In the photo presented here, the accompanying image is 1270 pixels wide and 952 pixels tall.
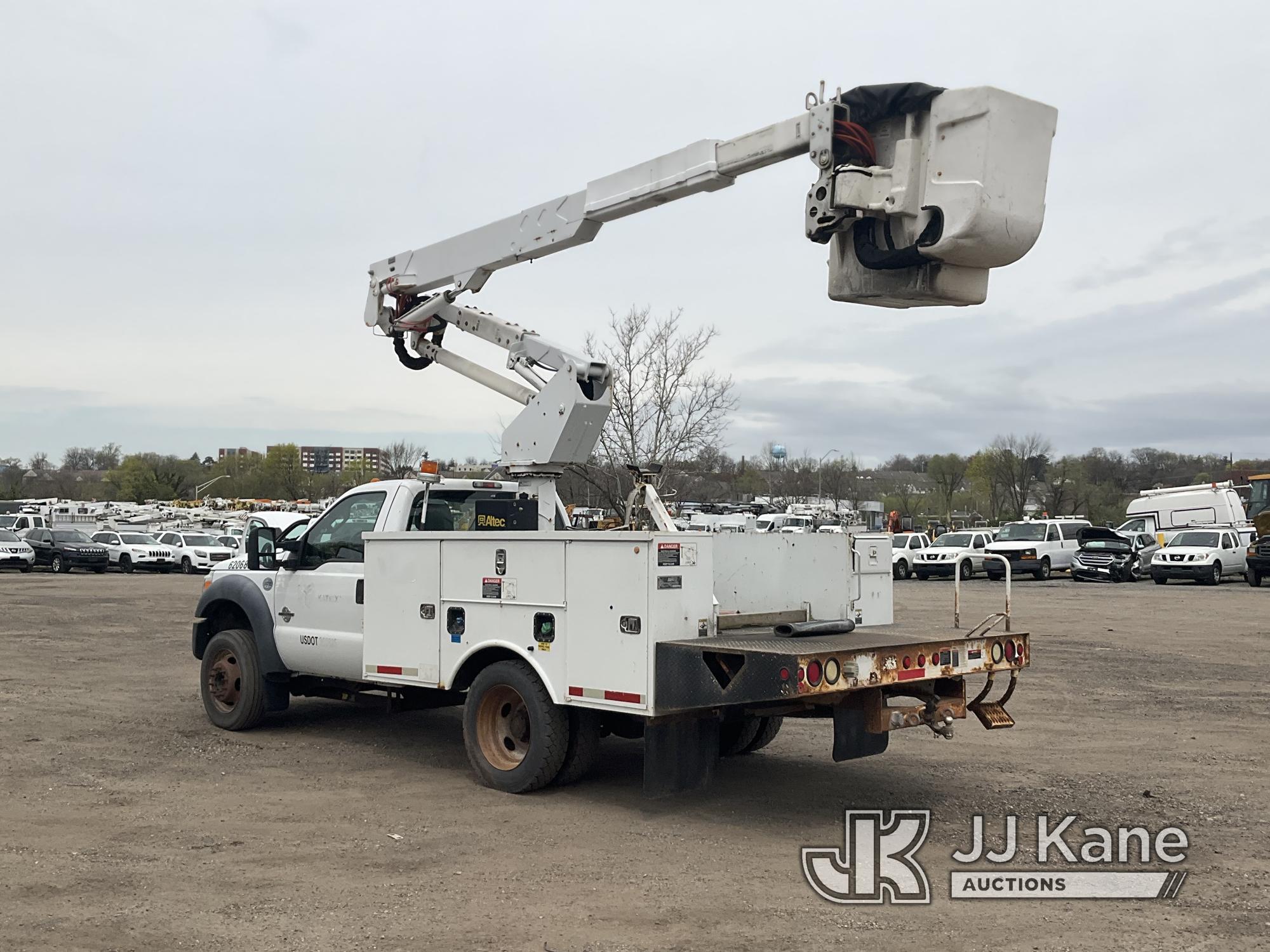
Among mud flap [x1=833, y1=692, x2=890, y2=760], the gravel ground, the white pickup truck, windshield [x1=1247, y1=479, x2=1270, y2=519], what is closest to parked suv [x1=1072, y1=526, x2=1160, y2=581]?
windshield [x1=1247, y1=479, x2=1270, y2=519]

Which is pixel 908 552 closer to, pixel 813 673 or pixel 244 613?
pixel 244 613

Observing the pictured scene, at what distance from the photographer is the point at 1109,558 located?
37.7 metres

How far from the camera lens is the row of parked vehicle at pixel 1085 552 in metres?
35.6

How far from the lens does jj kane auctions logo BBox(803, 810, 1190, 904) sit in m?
6.04

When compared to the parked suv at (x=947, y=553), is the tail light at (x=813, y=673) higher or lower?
higher

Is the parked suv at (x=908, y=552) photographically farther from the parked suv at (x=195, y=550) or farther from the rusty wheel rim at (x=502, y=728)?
the rusty wheel rim at (x=502, y=728)

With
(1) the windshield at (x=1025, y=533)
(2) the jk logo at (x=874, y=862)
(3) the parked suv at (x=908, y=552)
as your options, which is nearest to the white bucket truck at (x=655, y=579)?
(2) the jk logo at (x=874, y=862)

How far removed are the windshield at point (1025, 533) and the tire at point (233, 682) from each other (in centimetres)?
3282

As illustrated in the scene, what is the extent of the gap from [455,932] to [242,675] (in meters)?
5.54

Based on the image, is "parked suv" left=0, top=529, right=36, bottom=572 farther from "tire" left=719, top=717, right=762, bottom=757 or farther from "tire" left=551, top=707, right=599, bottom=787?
"tire" left=551, top=707, right=599, bottom=787

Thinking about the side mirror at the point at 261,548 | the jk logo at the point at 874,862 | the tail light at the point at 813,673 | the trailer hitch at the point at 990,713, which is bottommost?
the jk logo at the point at 874,862

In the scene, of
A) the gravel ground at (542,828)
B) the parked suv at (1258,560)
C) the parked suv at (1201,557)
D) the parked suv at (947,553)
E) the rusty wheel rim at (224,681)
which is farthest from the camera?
the parked suv at (947,553)

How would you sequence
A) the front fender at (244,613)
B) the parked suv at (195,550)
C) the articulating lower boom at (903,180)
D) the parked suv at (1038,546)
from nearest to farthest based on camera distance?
the articulating lower boom at (903,180)
the front fender at (244,613)
the parked suv at (1038,546)
the parked suv at (195,550)

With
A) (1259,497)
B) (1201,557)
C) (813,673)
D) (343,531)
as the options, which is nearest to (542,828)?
(813,673)
